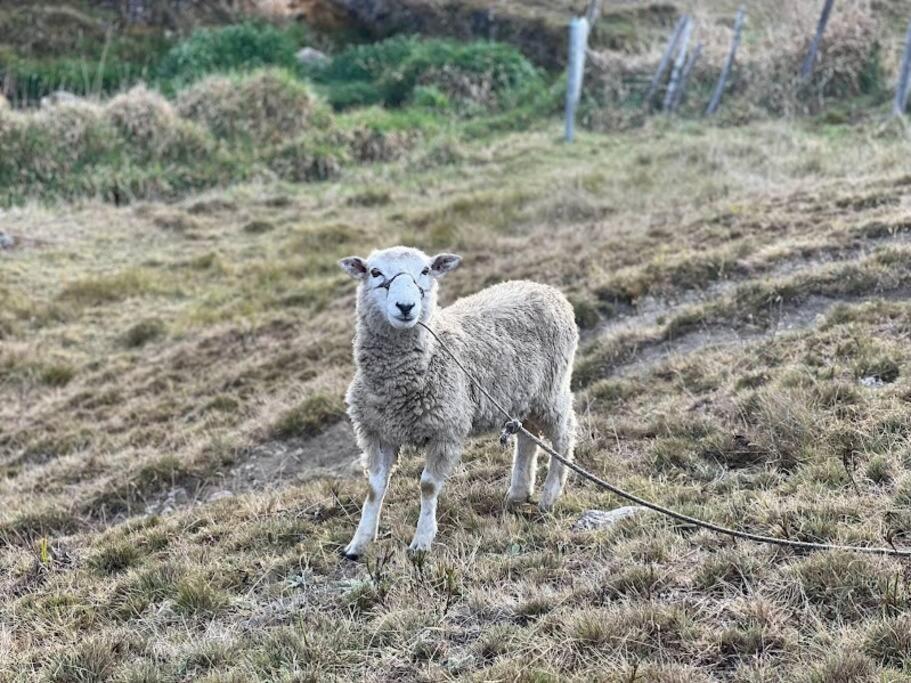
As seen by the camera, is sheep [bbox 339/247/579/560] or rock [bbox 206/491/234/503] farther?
rock [bbox 206/491/234/503]

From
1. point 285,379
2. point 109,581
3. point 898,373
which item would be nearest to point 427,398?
point 109,581

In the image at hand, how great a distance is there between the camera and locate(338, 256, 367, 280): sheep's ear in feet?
17.0

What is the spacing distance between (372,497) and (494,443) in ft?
5.64

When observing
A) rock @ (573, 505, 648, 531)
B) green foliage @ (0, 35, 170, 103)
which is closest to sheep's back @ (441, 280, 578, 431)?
rock @ (573, 505, 648, 531)

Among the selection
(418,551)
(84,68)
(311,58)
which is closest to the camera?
(418,551)

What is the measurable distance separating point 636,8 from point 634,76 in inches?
262

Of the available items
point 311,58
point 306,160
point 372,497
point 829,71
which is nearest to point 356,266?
point 372,497

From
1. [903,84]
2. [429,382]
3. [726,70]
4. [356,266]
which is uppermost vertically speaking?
[903,84]

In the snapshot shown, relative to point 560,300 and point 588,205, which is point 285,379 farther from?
point 588,205

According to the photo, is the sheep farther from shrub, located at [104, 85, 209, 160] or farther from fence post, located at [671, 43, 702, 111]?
fence post, located at [671, 43, 702, 111]

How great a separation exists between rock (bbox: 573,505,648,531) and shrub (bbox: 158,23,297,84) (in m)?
19.3

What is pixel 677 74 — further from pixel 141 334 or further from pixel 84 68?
pixel 84 68

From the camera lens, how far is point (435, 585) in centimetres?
427

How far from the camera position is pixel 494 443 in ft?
21.6
